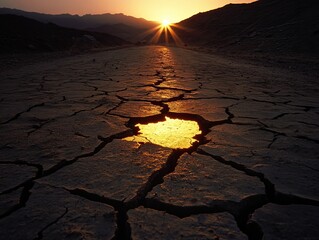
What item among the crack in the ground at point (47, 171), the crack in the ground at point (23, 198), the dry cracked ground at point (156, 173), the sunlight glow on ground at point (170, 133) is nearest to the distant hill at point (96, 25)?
the dry cracked ground at point (156, 173)

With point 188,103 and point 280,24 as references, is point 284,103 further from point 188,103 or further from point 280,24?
point 280,24

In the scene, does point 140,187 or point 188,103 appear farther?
point 188,103

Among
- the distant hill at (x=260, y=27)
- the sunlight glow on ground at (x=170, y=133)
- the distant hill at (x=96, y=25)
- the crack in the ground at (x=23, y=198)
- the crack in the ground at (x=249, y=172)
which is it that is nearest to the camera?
the crack in the ground at (x=23, y=198)

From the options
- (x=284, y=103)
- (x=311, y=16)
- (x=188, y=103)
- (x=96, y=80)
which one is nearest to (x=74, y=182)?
(x=188, y=103)

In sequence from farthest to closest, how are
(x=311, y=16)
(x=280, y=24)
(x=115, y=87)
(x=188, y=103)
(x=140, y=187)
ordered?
(x=280, y=24), (x=311, y=16), (x=115, y=87), (x=188, y=103), (x=140, y=187)

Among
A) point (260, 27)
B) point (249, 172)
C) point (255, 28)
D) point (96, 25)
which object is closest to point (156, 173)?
point (249, 172)

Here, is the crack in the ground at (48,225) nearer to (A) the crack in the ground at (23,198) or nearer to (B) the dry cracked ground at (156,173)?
(B) the dry cracked ground at (156,173)
